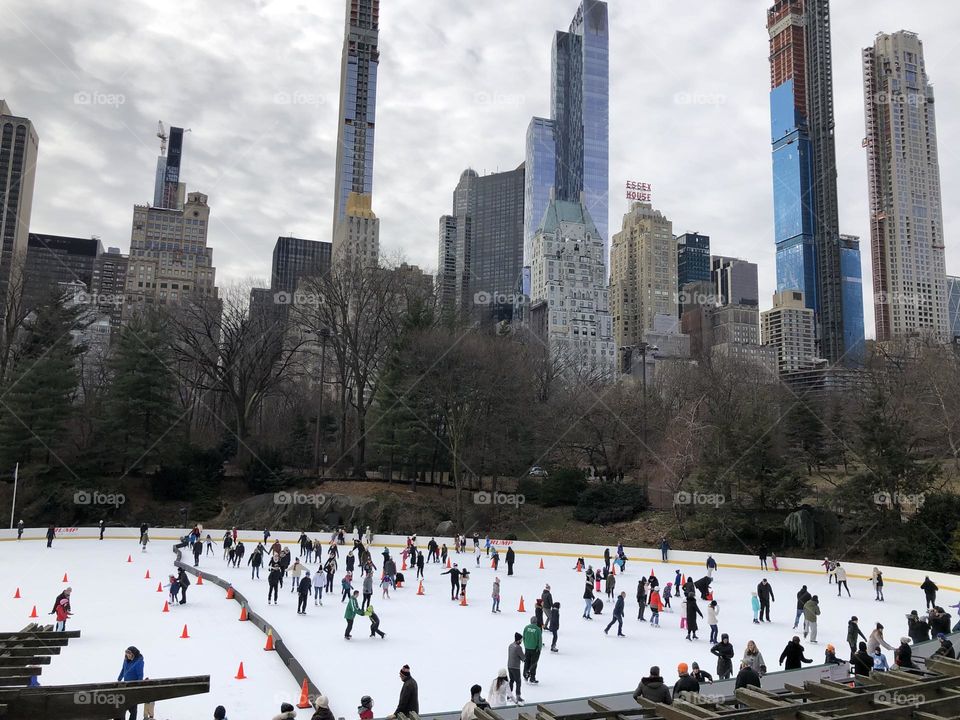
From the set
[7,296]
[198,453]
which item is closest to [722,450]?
[198,453]

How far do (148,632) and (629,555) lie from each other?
22606 millimetres

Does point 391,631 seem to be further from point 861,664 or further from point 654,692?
point 861,664

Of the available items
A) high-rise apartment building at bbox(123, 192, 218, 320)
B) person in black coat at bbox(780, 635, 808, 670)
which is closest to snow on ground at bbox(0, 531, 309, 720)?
person in black coat at bbox(780, 635, 808, 670)

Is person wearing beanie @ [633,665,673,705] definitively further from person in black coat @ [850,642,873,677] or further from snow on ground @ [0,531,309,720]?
snow on ground @ [0,531,309,720]

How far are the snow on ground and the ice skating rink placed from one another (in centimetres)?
4

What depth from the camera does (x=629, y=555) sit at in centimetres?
3331

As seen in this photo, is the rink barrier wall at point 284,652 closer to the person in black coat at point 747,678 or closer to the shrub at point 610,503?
the person in black coat at point 747,678

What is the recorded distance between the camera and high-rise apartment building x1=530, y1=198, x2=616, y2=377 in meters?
160

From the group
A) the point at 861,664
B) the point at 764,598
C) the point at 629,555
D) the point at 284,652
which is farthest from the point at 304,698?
the point at 629,555

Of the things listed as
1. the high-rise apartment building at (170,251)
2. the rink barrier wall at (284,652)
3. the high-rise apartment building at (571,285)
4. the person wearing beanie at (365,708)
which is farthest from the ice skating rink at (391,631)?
the high-rise apartment building at (170,251)

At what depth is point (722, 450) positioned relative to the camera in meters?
36.4

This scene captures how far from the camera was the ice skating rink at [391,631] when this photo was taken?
12.4 metres

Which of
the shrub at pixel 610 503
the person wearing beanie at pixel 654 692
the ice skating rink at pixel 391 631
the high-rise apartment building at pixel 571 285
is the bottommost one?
the ice skating rink at pixel 391 631

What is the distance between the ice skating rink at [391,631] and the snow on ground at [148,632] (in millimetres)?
37
